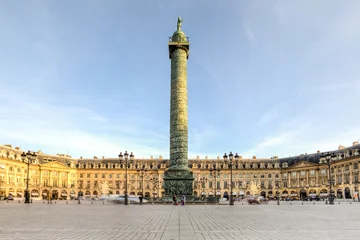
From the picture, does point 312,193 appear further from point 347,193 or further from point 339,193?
point 347,193

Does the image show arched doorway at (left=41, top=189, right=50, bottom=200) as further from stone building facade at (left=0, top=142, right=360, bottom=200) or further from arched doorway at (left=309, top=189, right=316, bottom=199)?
arched doorway at (left=309, top=189, right=316, bottom=199)

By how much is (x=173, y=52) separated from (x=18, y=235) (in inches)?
1353

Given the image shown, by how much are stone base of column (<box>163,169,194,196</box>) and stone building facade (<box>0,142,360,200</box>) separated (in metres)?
45.5

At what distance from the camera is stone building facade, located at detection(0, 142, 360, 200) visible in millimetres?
86938

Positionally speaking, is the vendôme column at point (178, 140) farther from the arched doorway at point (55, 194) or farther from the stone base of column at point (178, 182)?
the arched doorway at point (55, 194)

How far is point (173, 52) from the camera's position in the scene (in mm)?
42500

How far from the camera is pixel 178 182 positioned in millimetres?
38594

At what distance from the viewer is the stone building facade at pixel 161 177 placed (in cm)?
8694

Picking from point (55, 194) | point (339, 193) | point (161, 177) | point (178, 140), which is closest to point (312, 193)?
point (339, 193)

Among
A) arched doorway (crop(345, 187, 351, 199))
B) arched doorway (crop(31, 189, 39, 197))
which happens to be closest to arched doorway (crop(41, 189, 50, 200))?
arched doorway (crop(31, 189, 39, 197))

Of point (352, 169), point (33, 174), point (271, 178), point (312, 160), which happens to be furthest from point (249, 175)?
point (33, 174)

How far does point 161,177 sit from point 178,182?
195 feet

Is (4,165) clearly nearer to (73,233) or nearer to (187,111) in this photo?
(187,111)

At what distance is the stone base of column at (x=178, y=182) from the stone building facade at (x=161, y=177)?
45.5 m
